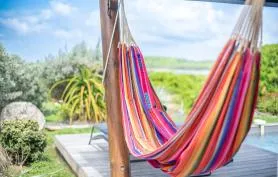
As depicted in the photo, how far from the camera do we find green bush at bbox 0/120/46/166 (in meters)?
4.66

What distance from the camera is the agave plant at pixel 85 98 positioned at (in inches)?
313

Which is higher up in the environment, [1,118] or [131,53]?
[131,53]

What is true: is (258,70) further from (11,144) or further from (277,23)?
(277,23)

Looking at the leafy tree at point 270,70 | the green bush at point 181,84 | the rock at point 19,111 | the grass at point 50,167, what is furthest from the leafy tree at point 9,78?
the leafy tree at point 270,70

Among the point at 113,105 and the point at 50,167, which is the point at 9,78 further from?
the point at 113,105

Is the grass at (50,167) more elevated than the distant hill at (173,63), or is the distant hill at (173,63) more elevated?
the distant hill at (173,63)

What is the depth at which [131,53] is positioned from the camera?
2.71 metres

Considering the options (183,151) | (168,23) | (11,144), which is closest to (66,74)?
(168,23)

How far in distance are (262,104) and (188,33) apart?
267 cm

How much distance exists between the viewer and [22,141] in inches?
183

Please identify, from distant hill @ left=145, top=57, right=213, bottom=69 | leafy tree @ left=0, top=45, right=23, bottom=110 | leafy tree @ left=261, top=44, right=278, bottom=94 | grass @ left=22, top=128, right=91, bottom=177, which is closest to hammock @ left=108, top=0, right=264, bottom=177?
grass @ left=22, top=128, right=91, bottom=177

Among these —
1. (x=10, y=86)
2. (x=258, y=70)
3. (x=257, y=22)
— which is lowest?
(x=10, y=86)

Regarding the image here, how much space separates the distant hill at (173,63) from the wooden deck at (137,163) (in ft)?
14.1

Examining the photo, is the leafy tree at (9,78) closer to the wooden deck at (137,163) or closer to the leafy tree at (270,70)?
the wooden deck at (137,163)
